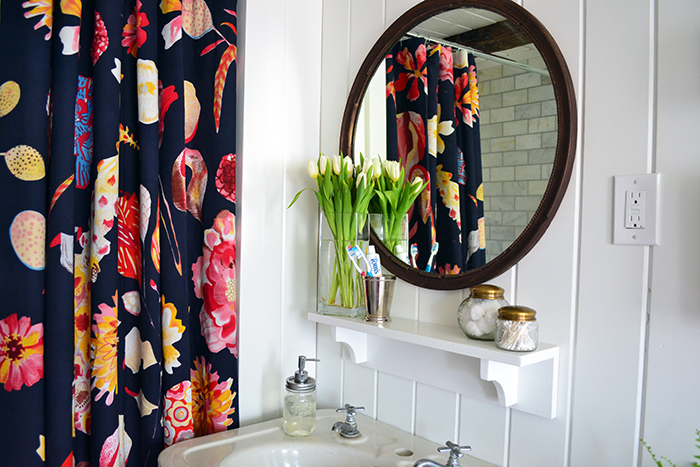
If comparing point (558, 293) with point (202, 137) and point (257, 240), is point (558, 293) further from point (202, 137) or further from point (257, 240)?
point (202, 137)

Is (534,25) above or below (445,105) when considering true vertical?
above

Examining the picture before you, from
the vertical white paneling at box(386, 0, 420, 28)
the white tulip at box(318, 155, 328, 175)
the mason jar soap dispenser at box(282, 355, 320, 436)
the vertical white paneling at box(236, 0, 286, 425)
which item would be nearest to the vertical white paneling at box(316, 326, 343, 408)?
the vertical white paneling at box(236, 0, 286, 425)

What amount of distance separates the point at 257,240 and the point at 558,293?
0.75 metres

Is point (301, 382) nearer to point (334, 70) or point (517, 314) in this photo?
point (517, 314)

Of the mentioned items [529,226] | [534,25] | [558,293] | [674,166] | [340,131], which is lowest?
[558,293]

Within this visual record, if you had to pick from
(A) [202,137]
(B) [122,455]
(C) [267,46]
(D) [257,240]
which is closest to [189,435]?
(B) [122,455]

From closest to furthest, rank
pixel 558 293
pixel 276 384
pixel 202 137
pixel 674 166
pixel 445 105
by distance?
pixel 674 166, pixel 558 293, pixel 445 105, pixel 202 137, pixel 276 384

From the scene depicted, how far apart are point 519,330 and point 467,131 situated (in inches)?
16.9

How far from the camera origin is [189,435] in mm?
1256

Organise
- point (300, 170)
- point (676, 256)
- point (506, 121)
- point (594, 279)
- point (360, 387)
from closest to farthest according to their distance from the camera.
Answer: point (676, 256), point (594, 279), point (506, 121), point (360, 387), point (300, 170)

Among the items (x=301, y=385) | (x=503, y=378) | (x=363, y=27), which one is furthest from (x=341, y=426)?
(x=363, y=27)

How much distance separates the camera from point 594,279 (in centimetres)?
96

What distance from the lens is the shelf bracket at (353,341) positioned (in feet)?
4.39

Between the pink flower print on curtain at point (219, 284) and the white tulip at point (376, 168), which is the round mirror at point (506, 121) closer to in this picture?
the white tulip at point (376, 168)
